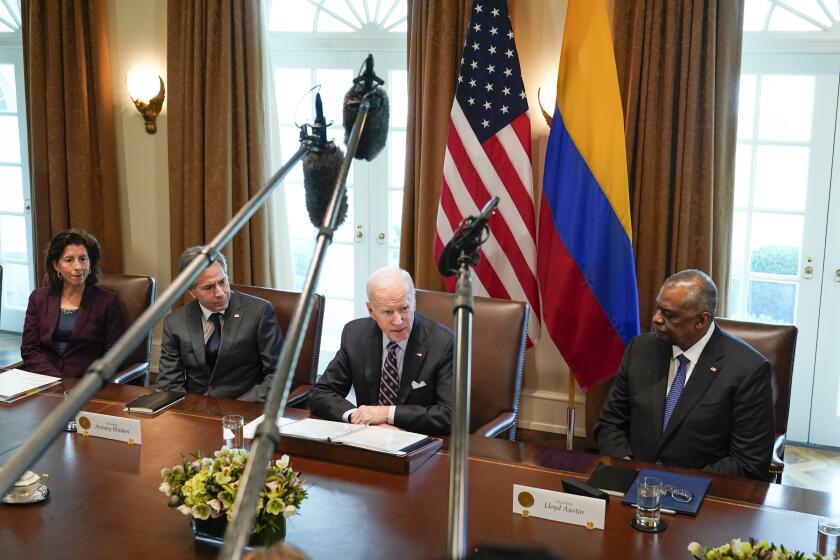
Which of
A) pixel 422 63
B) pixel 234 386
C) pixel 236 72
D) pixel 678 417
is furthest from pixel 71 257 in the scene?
pixel 678 417

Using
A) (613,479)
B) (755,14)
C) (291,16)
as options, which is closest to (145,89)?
(291,16)

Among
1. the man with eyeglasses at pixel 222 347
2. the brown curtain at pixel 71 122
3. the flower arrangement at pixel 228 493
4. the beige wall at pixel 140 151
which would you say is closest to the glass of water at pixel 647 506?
the flower arrangement at pixel 228 493

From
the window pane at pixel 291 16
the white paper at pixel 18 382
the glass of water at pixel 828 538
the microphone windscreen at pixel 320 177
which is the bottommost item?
the white paper at pixel 18 382

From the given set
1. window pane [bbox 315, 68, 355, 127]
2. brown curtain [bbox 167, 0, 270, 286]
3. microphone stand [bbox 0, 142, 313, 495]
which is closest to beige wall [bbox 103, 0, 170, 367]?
brown curtain [bbox 167, 0, 270, 286]

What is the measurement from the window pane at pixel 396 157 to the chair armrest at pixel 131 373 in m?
1.84

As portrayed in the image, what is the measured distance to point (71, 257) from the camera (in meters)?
3.54

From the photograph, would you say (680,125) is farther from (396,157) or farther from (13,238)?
(13,238)

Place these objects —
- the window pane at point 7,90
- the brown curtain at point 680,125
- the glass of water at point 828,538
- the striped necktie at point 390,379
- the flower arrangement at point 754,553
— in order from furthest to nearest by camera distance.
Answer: the window pane at point 7,90 < the brown curtain at point 680,125 < the striped necktie at point 390,379 < the glass of water at point 828,538 < the flower arrangement at point 754,553

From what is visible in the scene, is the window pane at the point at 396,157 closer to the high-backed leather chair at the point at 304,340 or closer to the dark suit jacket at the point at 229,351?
the high-backed leather chair at the point at 304,340

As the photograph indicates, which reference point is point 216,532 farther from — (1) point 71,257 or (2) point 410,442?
(1) point 71,257

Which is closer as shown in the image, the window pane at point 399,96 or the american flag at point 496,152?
the american flag at point 496,152

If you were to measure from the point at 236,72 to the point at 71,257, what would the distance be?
1.54m

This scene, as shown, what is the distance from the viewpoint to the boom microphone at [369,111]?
1030 mm

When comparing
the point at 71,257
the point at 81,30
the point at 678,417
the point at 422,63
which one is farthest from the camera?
the point at 81,30
